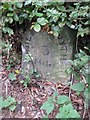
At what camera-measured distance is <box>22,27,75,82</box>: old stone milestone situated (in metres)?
2.11

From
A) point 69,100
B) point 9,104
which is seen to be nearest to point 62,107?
point 69,100

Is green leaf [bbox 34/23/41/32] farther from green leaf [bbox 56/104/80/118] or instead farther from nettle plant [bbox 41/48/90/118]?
green leaf [bbox 56/104/80/118]

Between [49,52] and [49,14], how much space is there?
0.34m

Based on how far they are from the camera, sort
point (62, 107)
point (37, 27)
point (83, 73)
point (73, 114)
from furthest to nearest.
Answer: point (37, 27)
point (83, 73)
point (62, 107)
point (73, 114)

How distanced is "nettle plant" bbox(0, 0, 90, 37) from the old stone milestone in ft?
0.26

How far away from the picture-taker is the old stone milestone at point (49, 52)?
2109mm

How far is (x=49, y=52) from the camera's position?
2166mm

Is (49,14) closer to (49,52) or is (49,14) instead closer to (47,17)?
(47,17)

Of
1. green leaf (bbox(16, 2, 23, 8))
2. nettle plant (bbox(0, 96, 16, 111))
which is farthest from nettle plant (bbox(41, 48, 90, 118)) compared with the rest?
green leaf (bbox(16, 2, 23, 8))

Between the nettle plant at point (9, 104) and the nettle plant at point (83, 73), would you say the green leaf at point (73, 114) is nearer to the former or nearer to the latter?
the nettle plant at point (83, 73)

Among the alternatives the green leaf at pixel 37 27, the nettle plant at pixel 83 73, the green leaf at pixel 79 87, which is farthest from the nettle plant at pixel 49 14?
the green leaf at pixel 79 87

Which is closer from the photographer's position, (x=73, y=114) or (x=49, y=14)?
(x=73, y=114)

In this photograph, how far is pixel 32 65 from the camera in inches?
88.4

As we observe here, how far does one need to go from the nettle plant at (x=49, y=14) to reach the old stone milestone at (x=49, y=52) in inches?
3.1
